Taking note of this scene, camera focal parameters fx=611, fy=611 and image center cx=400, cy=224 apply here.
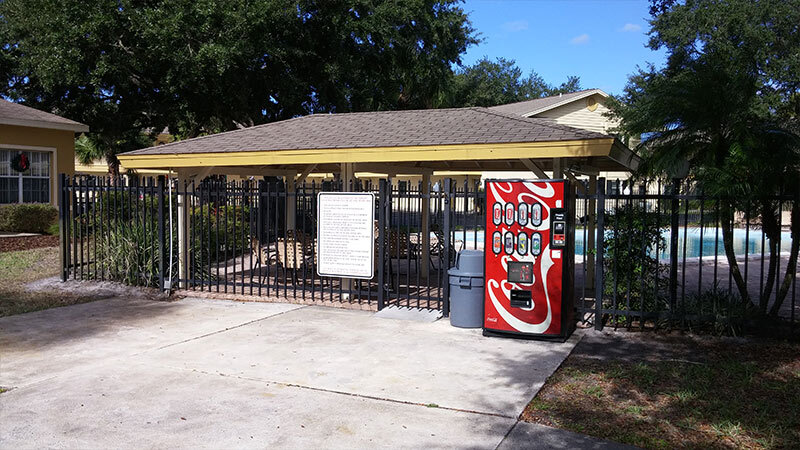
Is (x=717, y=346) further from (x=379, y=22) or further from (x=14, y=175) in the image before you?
(x=14, y=175)

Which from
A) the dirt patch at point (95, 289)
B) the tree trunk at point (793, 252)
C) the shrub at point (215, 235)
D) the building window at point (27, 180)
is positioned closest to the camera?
the tree trunk at point (793, 252)

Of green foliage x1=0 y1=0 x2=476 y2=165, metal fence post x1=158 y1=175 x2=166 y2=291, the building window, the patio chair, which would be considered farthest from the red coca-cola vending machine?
the building window

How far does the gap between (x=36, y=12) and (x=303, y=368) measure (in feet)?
60.2

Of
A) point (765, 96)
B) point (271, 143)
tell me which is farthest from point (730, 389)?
point (765, 96)

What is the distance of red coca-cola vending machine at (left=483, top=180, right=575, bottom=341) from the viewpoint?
7090mm

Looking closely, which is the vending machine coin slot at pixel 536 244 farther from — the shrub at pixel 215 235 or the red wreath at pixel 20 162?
the red wreath at pixel 20 162

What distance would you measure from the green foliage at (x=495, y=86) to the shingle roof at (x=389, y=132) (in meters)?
29.1

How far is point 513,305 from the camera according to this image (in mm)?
7277

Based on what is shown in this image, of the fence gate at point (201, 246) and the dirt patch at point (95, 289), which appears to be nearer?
the fence gate at point (201, 246)

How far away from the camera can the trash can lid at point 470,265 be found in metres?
7.87

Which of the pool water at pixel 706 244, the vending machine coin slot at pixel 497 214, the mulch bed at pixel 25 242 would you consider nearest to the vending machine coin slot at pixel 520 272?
the vending machine coin slot at pixel 497 214

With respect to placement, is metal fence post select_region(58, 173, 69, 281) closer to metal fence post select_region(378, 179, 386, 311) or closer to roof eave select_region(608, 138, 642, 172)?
metal fence post select_region(378, 179, 386, 311)

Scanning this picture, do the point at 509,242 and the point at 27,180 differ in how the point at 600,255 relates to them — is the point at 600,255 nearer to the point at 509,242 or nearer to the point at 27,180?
the point at 509,242

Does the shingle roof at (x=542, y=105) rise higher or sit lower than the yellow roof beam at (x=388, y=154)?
higher
